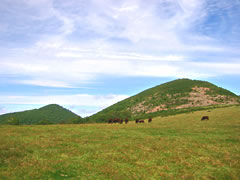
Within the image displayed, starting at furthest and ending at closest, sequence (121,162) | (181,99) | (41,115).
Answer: (41,115) < (181,99) < (121,162)

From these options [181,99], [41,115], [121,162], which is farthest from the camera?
[41,115]

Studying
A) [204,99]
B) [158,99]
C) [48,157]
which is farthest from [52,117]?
[48,157]

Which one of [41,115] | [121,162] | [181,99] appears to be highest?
[181,99]

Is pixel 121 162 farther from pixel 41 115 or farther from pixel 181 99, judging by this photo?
Answer: pixel 41 115

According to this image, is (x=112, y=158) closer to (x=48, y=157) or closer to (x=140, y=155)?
(x=140, y=155)

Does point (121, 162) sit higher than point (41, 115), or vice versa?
point (41, 115)

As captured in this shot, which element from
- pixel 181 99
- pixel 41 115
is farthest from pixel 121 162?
pixel 41 115

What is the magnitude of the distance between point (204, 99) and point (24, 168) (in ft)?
383

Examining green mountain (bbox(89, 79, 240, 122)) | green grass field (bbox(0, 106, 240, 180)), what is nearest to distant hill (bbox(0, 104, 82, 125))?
green mountain (bbox(89, 79, 240, 122))

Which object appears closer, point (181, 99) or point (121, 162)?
point (121, 162)

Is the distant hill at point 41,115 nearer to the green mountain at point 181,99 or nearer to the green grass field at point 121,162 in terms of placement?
the green mountain at point 181,99

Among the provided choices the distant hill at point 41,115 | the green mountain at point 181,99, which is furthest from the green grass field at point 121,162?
the distant hill at point 41,115

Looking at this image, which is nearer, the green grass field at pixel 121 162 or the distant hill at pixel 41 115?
the green grass field at pixel 121 162

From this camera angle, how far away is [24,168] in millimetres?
11258
